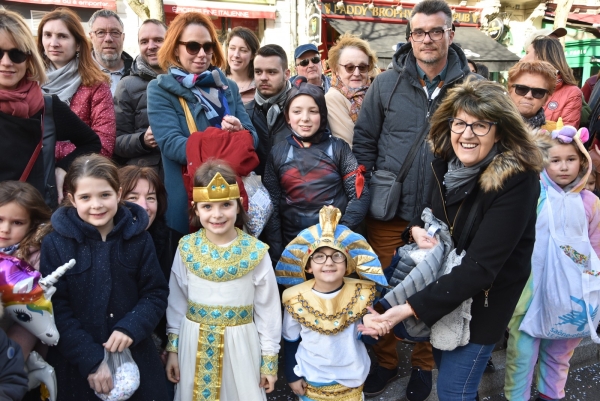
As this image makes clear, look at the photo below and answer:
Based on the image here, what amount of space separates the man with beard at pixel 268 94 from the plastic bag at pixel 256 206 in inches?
23.9

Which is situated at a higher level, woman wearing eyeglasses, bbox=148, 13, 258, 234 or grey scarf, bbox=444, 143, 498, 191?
woman wearing eyeglasses, bbox=148, 13, 258, 234

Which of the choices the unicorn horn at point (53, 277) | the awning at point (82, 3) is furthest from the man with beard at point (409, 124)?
the awning at point (82, 3)

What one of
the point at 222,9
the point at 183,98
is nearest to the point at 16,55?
the point at 183,98

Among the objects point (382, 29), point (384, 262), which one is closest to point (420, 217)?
point (384, 262)

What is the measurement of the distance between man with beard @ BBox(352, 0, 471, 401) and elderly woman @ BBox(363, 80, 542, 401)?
1.91ft

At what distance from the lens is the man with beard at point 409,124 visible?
9.79 feet

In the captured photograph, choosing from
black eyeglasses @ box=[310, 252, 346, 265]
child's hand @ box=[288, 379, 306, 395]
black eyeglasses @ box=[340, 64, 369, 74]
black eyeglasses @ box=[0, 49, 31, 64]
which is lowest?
child's hand @ box=[288, 379, 306, 395]

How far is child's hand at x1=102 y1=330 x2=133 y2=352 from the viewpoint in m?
2.04

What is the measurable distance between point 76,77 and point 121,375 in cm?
203

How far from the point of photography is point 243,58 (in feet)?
13.1

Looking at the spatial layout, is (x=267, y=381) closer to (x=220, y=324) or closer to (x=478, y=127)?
Result: (x=220, y=324)

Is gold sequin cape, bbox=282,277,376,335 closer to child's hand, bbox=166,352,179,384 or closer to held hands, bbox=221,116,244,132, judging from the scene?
child's hand, bbox=166,352,179,384

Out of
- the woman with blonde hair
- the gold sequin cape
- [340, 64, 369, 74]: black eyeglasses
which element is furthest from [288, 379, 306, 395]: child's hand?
[340, 64, 369, 74]: black eyeglasses

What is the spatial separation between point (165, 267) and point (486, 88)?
6.46ft
